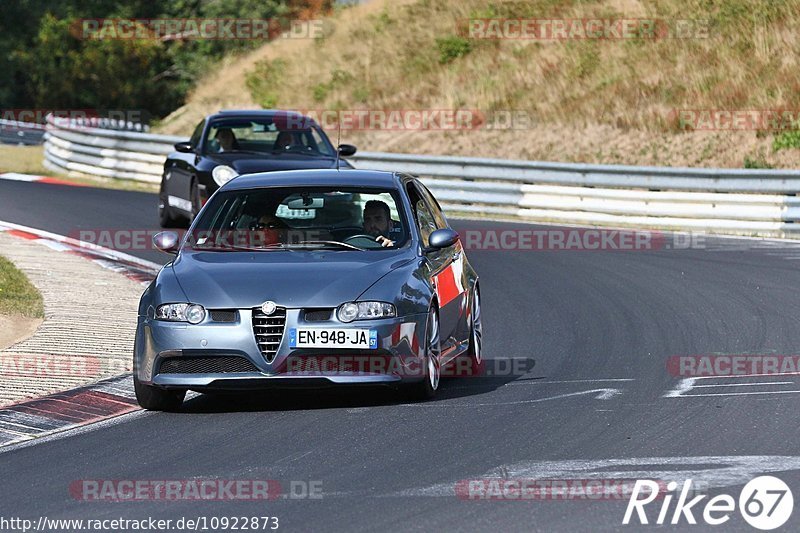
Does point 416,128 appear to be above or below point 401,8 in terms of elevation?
below

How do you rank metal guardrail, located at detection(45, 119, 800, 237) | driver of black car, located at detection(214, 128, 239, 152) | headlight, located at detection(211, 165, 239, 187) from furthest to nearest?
1. metal guardrail, located at detection(45, 119, 800, 237)
2. driver of black car, located at detection(214, 128, 239, 152)
3. headlight, located at detection(211, 165, 239, 187)

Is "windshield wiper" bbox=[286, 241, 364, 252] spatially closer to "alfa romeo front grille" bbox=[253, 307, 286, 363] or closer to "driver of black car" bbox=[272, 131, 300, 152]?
"alfa romeo front grille" bbox=[253, 307, 286, 363]

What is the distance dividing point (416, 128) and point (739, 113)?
783 centimetres

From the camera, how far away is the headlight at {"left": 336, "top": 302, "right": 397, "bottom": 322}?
9.20m

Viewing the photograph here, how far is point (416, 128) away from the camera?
1395 inches

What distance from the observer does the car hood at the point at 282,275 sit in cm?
923

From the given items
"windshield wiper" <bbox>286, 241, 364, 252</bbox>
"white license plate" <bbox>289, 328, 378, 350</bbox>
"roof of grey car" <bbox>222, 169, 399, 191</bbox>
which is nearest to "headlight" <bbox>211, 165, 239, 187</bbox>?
"roof of grey car" <bbox>222, 169, 399, 191</bbox>

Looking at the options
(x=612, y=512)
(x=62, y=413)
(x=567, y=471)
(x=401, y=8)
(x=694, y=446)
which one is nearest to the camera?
(x=612, y=512)

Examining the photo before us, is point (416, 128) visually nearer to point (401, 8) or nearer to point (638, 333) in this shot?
point (401, 8)

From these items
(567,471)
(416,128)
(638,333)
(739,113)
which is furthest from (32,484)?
(416,128)

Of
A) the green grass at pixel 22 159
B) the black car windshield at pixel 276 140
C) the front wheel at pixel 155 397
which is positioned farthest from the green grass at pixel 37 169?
the front wheel at pixel 155 397

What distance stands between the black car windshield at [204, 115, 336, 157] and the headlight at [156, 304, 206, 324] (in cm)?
1042

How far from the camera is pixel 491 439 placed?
8.41 metres

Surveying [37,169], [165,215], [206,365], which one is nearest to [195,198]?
[165,215]
